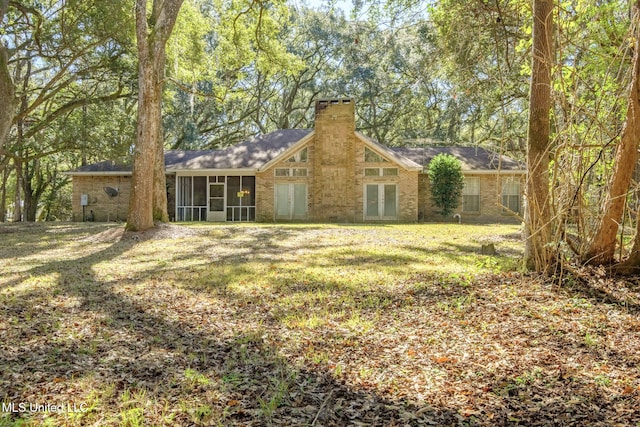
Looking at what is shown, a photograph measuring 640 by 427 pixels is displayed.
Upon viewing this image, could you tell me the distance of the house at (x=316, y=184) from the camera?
2078cm

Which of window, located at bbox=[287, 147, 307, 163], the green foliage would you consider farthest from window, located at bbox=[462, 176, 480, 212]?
Result: window, located at bbox=[287, 147, 307, 163]

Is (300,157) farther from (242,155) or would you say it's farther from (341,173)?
(242,155)

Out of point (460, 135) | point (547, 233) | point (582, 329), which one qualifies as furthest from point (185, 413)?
point (460, 135)

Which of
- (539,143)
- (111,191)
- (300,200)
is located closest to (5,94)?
(111,191)

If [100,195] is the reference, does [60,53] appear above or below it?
above

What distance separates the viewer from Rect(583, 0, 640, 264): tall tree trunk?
16.3 feet

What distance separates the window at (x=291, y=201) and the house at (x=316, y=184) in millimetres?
46

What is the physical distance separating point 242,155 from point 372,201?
273 inches

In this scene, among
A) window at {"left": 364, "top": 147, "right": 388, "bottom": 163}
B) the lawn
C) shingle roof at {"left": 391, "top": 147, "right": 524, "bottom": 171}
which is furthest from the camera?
shingle roof at {"left": 391, "top": 147, "right": 524, "bottom": 171}

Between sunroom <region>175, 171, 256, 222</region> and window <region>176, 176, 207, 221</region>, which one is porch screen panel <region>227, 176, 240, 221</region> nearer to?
sunroom <region>175, 171, 256, 222</region>

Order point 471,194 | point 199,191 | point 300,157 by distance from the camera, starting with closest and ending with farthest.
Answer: point 300,157, point 471,194, point 199,191

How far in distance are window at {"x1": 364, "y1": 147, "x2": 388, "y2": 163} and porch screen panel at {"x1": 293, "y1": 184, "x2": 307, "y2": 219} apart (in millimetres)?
3144

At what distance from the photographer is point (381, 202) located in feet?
69.0

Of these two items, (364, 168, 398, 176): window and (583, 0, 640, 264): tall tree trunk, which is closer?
(583, 0, 640, 264): tall tree trunk
